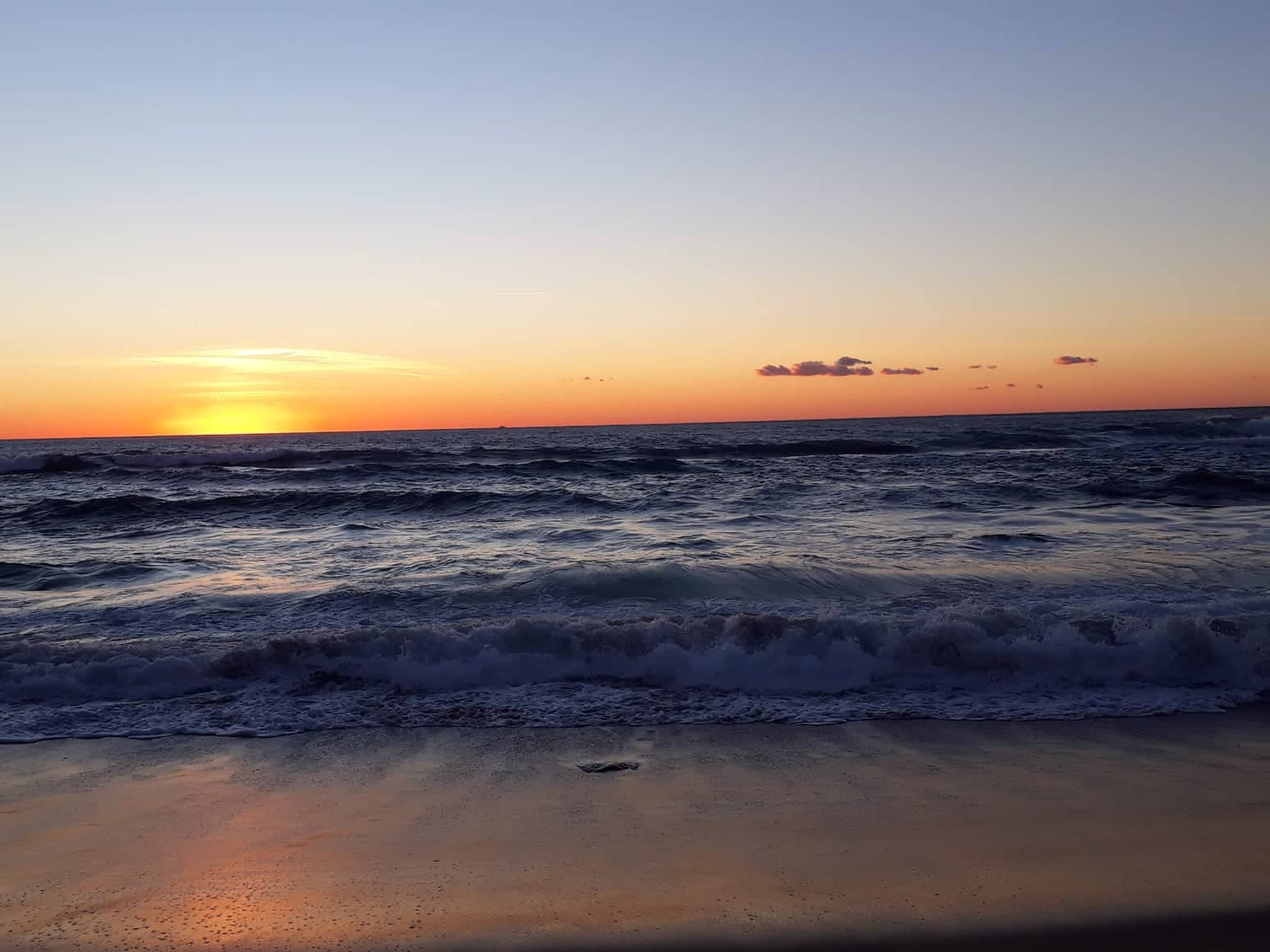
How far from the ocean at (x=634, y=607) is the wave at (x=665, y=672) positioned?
2cm

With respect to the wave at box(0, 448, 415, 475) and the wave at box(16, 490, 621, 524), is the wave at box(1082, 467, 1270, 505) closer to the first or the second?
the wave at box(16, 490, 621, 524)

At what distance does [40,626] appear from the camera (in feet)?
27.7

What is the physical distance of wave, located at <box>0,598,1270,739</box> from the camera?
584 centimetres

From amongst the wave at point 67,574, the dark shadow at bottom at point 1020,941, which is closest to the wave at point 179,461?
the wave at point 67,574

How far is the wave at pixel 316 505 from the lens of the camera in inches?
706

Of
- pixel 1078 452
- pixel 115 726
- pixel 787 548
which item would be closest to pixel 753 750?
pixel 115 726

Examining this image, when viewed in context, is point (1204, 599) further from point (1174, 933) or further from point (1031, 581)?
point (1174, 933)

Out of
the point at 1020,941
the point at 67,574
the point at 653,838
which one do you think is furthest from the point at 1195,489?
the point at 67,574

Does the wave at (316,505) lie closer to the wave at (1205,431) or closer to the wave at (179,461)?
the wave at (179,461)

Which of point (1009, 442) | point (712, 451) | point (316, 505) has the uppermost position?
point (1009, 442)

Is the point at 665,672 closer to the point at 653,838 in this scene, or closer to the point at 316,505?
the point at 653,838

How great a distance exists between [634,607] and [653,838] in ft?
16.6

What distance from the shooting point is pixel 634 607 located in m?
8.91

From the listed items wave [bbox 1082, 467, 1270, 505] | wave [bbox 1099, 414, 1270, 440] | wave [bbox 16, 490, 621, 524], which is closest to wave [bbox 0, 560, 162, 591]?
wave [bbox 16, 490, 621, 524]
